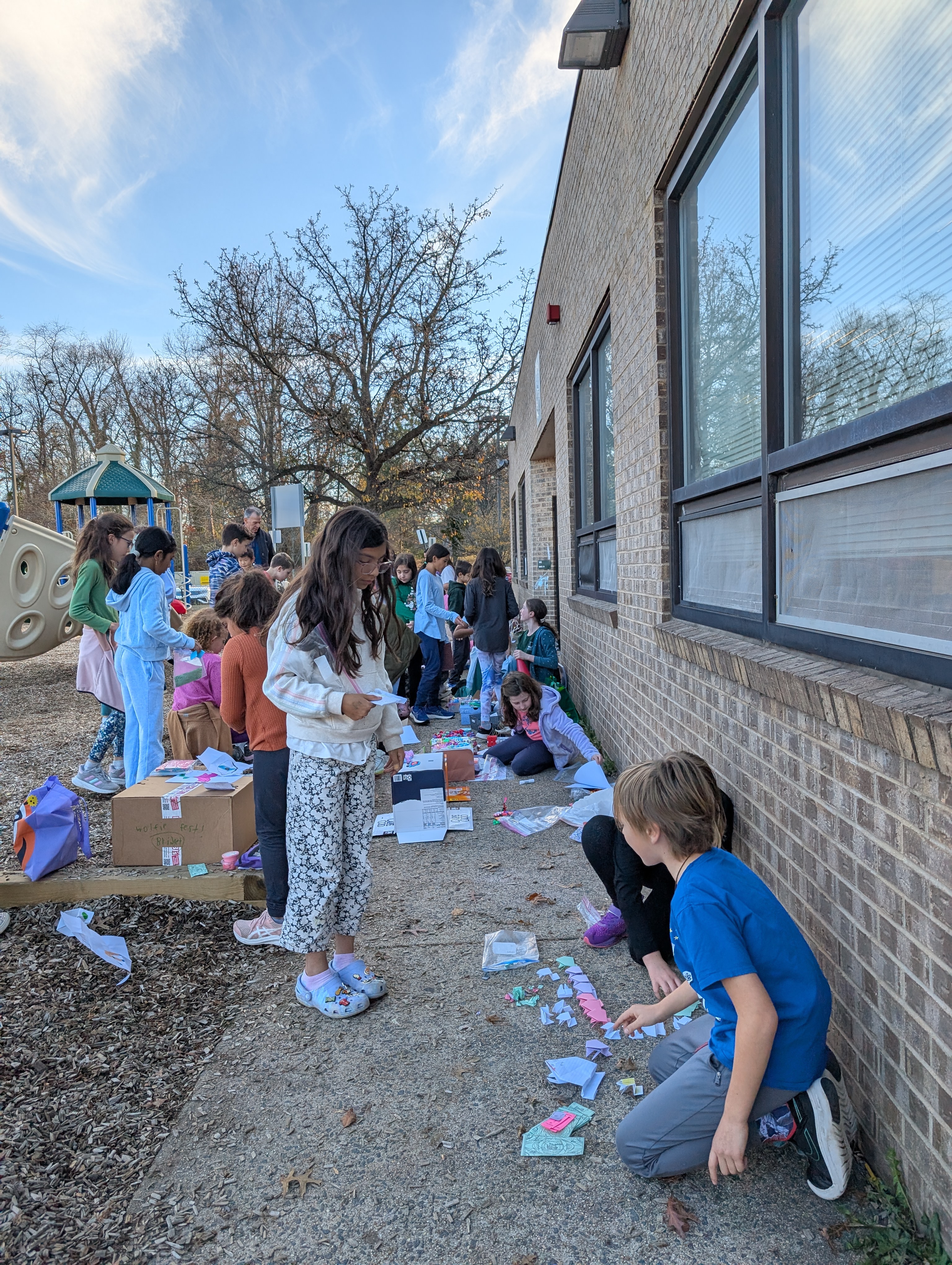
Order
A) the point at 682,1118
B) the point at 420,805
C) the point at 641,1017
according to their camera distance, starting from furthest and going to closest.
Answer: the point at 420,805 → the point at 641,1017 → the point at 682,1118

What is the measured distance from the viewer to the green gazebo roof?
52.8ft

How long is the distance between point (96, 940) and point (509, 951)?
71.6 inches

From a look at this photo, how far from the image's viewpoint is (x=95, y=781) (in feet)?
20.3

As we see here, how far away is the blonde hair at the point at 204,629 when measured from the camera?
5.90 m

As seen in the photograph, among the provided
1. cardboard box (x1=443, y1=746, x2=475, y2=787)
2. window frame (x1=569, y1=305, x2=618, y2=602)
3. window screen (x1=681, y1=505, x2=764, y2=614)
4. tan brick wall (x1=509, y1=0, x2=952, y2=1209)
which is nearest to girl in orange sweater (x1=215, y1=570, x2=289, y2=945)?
tan brick wall (x1=509, y1=0, x2=952, y2=1209)

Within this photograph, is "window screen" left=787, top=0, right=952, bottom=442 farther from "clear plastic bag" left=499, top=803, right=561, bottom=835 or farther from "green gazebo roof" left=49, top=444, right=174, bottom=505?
"green gazebo roof" left=49, top=444, right=174, bottom=505

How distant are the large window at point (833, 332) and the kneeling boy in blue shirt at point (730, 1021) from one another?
2.23 feet

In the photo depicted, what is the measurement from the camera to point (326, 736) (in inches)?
114

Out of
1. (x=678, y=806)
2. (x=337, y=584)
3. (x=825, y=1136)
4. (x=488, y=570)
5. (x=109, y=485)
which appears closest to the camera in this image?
(x=825, y=1136)

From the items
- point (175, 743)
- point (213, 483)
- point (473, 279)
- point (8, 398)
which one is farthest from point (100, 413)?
point (175, 743)

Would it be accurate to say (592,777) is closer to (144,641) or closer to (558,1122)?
(144,641)

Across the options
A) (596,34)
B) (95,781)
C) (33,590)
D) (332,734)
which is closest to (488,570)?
(95,781)

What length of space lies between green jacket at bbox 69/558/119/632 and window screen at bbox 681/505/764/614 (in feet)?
13.6

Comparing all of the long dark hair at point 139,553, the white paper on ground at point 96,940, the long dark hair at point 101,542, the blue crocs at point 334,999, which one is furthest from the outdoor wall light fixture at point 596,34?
the white paper on ground at point 96,940
